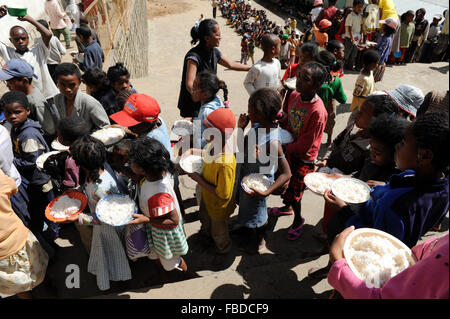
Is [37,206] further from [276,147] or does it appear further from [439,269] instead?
[439,269]

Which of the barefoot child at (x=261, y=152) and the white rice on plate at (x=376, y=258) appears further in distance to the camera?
the barefoot child at (x=261, y=152)

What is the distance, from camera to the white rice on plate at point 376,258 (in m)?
1.49

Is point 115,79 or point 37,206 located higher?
point 115,79

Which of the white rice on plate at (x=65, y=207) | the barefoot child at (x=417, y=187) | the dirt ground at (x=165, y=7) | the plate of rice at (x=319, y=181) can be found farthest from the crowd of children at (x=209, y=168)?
the dirt ground at (x=165, y=7)

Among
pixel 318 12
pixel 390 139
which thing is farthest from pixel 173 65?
pixel 390 139

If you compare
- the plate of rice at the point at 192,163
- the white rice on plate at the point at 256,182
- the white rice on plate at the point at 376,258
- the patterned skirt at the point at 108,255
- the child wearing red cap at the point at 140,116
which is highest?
the child wearing red cap at the point at 140,116

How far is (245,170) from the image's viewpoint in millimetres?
2906

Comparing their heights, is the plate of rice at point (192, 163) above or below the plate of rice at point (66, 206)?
above

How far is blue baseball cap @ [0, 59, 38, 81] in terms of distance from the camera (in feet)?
9.89

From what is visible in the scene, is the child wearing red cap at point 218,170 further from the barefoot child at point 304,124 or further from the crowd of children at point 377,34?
the crowd of children at point 377,34

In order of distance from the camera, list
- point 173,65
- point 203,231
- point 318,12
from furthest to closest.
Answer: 1. point 173,65
2. point 318,12
3. point 203,231

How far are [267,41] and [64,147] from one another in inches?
117

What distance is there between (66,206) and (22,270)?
67 cm

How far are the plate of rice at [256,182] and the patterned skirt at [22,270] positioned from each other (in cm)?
200
